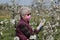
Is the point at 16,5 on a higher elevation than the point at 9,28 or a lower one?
higher

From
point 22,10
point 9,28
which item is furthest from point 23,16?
point 9,28

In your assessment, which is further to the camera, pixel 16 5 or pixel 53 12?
pixel 16 5

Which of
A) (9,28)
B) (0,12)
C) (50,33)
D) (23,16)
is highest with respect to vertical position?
(23,16)

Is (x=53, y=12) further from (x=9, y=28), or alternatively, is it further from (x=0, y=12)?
(x=0, y=12)

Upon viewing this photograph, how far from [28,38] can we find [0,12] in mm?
19555

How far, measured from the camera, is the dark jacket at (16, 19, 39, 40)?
5.36 meters

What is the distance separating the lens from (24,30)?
5379 mm

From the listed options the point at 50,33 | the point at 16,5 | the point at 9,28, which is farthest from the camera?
the point at 9,28

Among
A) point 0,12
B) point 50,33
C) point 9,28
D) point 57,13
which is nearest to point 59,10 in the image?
point 57,13

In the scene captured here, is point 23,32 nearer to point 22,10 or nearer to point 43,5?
point 22,10

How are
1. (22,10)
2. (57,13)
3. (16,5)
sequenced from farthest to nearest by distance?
(16,5) → (57,13) → (22,10)

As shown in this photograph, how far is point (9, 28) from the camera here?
36.5ft

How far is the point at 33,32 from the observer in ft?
17.9

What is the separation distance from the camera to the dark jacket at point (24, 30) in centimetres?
536
